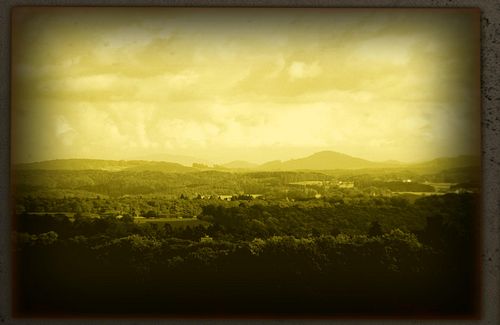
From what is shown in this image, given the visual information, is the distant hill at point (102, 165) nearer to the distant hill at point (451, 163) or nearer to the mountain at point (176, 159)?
the mountain at point (176, 159)

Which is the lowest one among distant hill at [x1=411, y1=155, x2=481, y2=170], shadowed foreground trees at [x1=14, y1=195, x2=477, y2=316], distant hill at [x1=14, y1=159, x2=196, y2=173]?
shadowed foreground trees at [x1=14, y1=195, x2=477, y2=316]

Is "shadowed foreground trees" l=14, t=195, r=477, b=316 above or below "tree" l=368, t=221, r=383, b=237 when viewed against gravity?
below

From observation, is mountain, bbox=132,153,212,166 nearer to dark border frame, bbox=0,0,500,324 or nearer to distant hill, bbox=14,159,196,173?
distant hill, bbox=14,159,196,173

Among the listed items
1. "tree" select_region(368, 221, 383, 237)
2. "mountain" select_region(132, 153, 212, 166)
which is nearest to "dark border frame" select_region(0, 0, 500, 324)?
"tree" select_region(368, 221, 383, 237)

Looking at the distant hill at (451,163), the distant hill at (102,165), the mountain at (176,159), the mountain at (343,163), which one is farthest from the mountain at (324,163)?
the distant hill at (102,165)

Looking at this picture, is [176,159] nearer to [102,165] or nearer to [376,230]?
[102,165]
